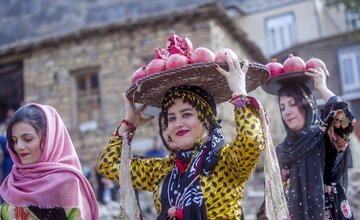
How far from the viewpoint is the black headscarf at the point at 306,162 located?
11.8 feet

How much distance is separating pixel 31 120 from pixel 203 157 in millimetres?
1240

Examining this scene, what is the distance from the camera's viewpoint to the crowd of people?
3004mm

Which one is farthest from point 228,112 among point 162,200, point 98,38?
point 162,200

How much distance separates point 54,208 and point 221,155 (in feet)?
3.85

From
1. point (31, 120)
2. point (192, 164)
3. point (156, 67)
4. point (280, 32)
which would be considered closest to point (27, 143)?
point (31, 120)

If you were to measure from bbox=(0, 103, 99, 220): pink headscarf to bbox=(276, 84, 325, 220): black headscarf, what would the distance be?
1.32m

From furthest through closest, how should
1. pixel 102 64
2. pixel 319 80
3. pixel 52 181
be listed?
pixel 102 64 → pixel 319 80 → pixel 52 181

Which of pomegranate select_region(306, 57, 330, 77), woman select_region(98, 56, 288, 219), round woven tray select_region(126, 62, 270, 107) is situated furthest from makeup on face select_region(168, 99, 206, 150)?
pomegranate select_region(306, 57, 330, 77)

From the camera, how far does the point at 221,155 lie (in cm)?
311

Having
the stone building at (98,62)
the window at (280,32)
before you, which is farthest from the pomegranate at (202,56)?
the window at (280,32)

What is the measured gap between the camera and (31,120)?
368 centimetres

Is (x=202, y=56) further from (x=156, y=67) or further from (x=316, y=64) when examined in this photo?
(x=316, y=64)

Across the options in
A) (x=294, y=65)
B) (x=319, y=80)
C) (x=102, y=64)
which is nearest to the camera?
(x=319, y=80)

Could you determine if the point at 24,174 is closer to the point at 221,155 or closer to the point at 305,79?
the point at 221,155
